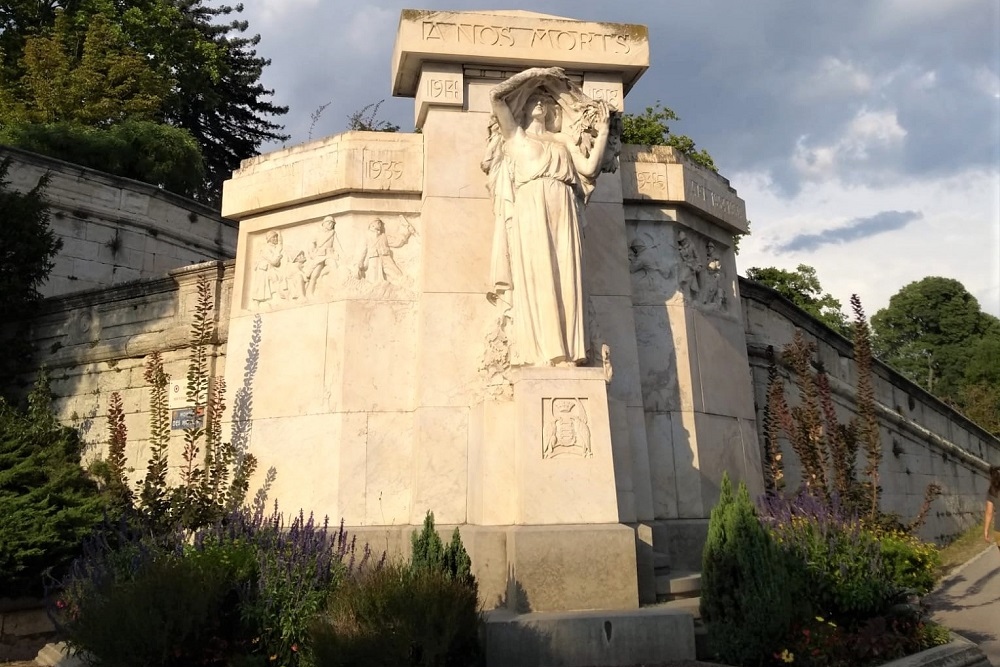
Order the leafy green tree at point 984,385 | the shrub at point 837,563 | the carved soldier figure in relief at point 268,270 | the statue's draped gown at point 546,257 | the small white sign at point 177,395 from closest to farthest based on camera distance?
the shrub at point 837,563
the statue's draped gown at point 546,257
the carved soldier figure in relief at point 268,270
the small white sign at point 177,395
the leafy green tree at point 984,385

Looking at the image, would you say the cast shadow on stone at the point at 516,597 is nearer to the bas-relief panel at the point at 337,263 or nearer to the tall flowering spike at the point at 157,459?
the bas-relief panel at the point at 337,263

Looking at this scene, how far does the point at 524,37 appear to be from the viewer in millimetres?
8922

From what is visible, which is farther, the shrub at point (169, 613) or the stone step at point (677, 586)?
the stone step at point (677, 586)

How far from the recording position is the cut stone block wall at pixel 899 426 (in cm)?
1266

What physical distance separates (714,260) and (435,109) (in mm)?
3622

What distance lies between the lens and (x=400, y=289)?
8617 mm

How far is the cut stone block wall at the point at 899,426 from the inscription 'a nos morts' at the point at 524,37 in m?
4.54

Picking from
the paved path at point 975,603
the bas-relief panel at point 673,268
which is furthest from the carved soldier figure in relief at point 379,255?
the paved path at point 975,603

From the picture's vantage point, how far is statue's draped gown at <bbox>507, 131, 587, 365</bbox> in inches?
288

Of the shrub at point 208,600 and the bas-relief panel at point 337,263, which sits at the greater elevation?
the bas-relief panel at point 337,263

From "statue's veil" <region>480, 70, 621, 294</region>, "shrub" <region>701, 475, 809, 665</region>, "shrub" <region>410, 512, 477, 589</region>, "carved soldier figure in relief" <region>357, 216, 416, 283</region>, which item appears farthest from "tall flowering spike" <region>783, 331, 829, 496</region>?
"carved soldier figure in relief" <region>357, 216, 416, 283</region>

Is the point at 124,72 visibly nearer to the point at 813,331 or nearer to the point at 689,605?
the point at 813,331

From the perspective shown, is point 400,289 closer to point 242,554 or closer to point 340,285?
point 340,285

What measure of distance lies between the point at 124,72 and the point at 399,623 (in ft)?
83.7
